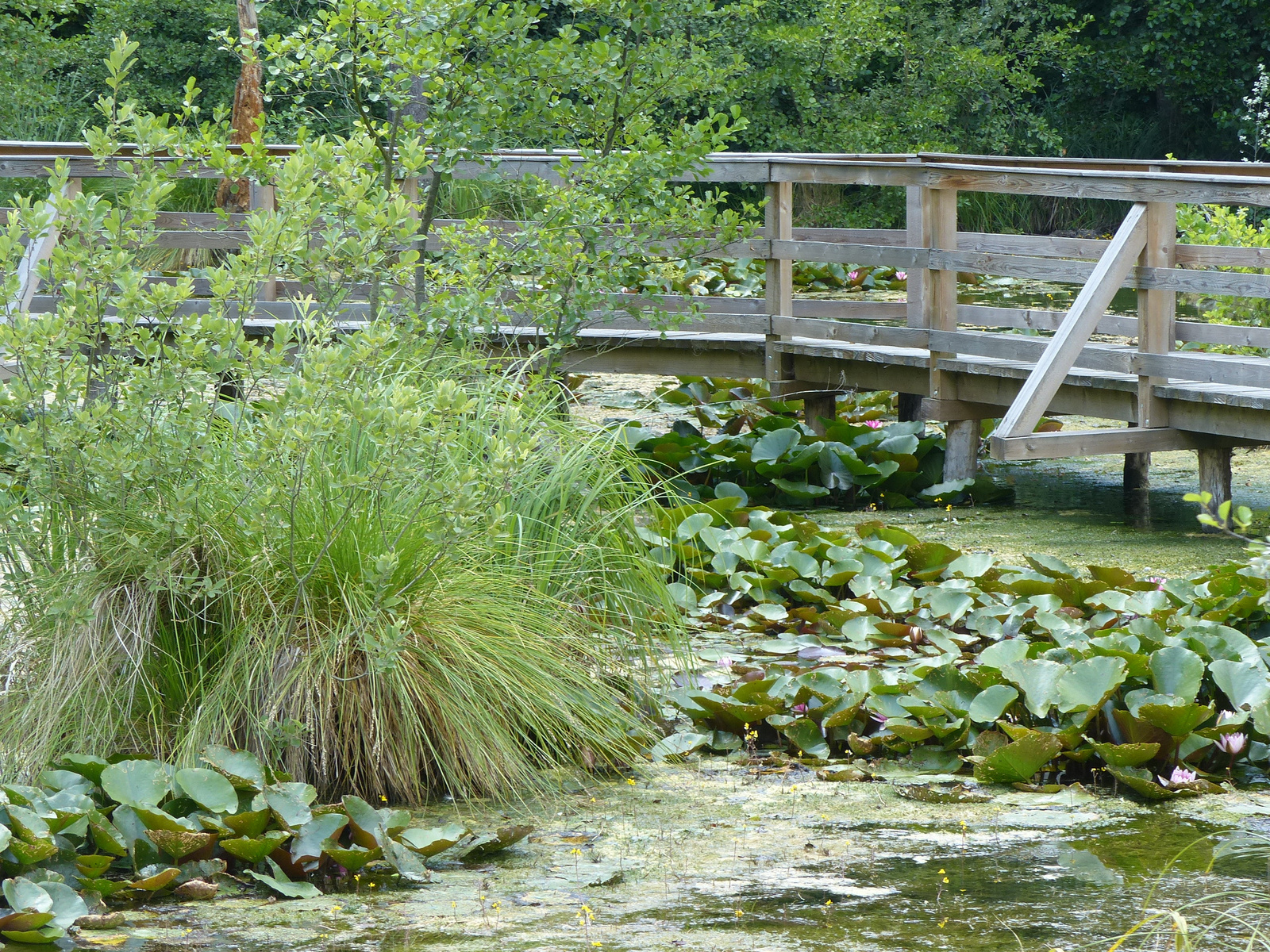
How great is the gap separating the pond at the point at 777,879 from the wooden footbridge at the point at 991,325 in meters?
2.46

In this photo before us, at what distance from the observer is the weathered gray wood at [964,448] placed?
7.17 m

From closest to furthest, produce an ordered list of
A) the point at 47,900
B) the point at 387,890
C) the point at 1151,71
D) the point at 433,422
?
the point at 47,900 → the point at 387,890 → the point at 433,422 → the point at 1151,71

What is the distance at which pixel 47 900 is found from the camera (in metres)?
2.77

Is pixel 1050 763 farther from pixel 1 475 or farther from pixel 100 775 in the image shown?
pixel 1 475

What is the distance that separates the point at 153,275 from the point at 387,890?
6.04m

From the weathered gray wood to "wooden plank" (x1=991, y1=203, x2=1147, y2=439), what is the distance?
3.23 ft

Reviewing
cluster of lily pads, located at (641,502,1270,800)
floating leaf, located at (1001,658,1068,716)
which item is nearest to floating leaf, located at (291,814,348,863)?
cluster of lily pads, located at (641,502,1270,800)

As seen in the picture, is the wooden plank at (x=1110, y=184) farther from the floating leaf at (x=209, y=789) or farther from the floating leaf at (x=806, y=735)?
the floating leaf at (x=209, y=789)

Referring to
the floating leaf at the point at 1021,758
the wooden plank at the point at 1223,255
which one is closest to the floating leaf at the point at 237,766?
the floating leaf at the point at 1021,758

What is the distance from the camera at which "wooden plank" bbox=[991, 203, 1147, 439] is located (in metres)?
6.08

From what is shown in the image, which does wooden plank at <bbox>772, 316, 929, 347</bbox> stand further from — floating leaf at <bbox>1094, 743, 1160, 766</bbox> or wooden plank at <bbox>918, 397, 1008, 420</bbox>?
floating leaf at <bbox>1094, 743, 1160, 766</bbox>

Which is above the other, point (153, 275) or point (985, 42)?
point (985, 42)

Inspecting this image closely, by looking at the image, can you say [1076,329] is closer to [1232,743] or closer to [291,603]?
[1232,743]

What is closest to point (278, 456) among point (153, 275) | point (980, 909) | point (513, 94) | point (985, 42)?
point (980, 909)
